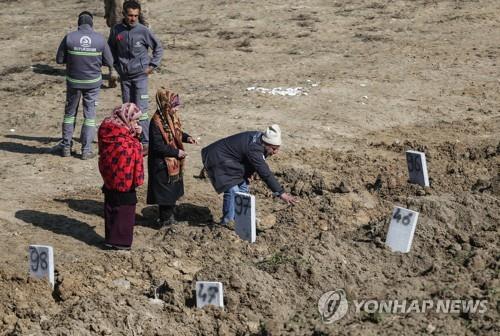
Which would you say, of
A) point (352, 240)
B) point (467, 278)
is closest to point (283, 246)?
point (352, 240)

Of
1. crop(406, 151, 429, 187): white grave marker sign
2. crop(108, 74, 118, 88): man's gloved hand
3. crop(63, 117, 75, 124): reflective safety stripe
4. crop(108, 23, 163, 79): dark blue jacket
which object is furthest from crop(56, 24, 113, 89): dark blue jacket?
crop(406, 151, 429, 187): white grave marker sign

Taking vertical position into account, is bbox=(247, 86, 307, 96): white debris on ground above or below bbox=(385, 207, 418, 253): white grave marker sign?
below

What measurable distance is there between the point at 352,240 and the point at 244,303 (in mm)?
1810

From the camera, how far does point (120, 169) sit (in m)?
9.12

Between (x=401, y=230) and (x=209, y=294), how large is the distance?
2126 mm

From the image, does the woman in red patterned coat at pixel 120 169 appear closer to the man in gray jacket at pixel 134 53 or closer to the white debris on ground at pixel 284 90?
the man in gray jacket at pixel 134 53

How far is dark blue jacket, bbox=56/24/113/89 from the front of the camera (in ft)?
40.9

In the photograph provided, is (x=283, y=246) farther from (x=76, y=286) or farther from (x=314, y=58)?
(x=314, y=58)

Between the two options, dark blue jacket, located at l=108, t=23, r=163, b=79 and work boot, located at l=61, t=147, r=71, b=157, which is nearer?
dark blue jacket, located at l=108, t=23, r=163, b=79

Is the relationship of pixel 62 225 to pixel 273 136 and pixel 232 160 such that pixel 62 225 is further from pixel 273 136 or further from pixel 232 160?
pixel 273 136

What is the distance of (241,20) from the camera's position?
2161 cm

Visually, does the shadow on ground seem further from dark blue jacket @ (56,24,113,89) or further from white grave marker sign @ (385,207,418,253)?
white grave marker sign @ (385,207,418,253)

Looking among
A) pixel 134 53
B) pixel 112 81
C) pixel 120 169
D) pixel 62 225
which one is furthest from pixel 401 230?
pixel 112 81

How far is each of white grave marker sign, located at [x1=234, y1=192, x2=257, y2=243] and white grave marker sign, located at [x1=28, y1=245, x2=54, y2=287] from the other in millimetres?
1960
